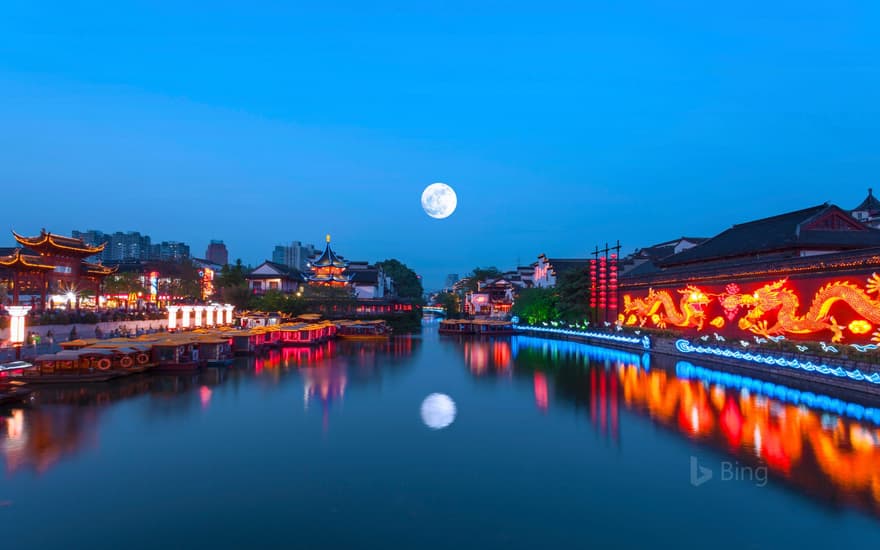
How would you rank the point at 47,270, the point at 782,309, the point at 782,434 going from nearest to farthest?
the point at 782,434 → the point at 782,309 → the point at 47,270

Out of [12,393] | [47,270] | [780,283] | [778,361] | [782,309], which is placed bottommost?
[12,393]

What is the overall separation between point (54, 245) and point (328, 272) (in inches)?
1323

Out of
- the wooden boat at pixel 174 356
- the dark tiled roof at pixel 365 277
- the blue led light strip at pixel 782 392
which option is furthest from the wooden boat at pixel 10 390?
the dark tiled roof at pixel 365 277

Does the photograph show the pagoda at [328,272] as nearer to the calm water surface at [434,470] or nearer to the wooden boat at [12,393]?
the calm water surface at [434,470]

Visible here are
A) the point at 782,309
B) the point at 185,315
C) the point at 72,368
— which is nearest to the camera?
the point at 72,368

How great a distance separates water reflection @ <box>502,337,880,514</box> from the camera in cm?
996

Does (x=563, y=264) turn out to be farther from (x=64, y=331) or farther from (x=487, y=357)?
(x=64, y=331)

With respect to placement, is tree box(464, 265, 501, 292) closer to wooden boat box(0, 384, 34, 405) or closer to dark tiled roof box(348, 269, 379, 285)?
dark tiled roof box(348, 269, 379, 285)

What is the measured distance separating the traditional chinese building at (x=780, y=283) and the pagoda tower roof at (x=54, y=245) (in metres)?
37.1

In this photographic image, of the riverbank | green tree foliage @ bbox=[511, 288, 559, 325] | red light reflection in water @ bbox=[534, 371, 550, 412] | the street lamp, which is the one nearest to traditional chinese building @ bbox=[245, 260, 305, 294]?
green tree foliage @ bbox=[511, 288, 559, 325]

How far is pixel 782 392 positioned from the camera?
1745 centimetres

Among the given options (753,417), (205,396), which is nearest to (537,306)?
(753,417)

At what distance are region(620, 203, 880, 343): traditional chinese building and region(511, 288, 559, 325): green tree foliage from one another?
15989 mm

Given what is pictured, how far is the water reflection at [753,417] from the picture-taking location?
9961 mm
